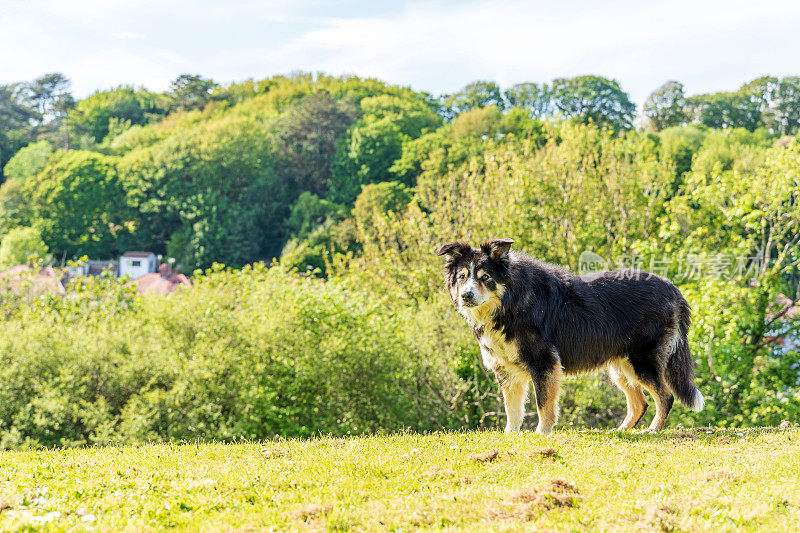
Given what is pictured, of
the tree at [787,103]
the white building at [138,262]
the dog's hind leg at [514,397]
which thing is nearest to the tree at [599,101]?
the tree at [787,103]

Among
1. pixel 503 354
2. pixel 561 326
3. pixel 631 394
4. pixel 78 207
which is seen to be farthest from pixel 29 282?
pixel 78 207

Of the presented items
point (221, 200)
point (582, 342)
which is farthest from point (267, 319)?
point (221, 200)

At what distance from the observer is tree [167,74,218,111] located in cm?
13259

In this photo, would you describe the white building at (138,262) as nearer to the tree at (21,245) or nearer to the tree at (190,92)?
the tree at (21,245)

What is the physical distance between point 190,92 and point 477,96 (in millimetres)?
55073

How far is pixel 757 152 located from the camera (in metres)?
50.1

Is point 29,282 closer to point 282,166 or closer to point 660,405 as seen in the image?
point 660,405

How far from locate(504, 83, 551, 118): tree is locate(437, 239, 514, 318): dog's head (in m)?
92.6

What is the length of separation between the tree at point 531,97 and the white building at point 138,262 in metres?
50.2

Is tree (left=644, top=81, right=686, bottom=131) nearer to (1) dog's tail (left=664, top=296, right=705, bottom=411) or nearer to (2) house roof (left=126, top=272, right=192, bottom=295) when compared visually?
(2) house roof (left=126, top=272, right=192, bottom=295)

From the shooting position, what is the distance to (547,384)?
10.3 m

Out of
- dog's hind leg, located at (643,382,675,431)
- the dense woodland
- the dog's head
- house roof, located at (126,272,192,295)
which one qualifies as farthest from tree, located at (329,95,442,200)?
the dog's head

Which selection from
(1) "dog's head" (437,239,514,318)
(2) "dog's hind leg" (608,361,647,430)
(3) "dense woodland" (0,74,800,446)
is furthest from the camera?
(3) "dense woodland" (0,74,800,446)

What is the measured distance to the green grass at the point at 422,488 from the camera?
5970mm
